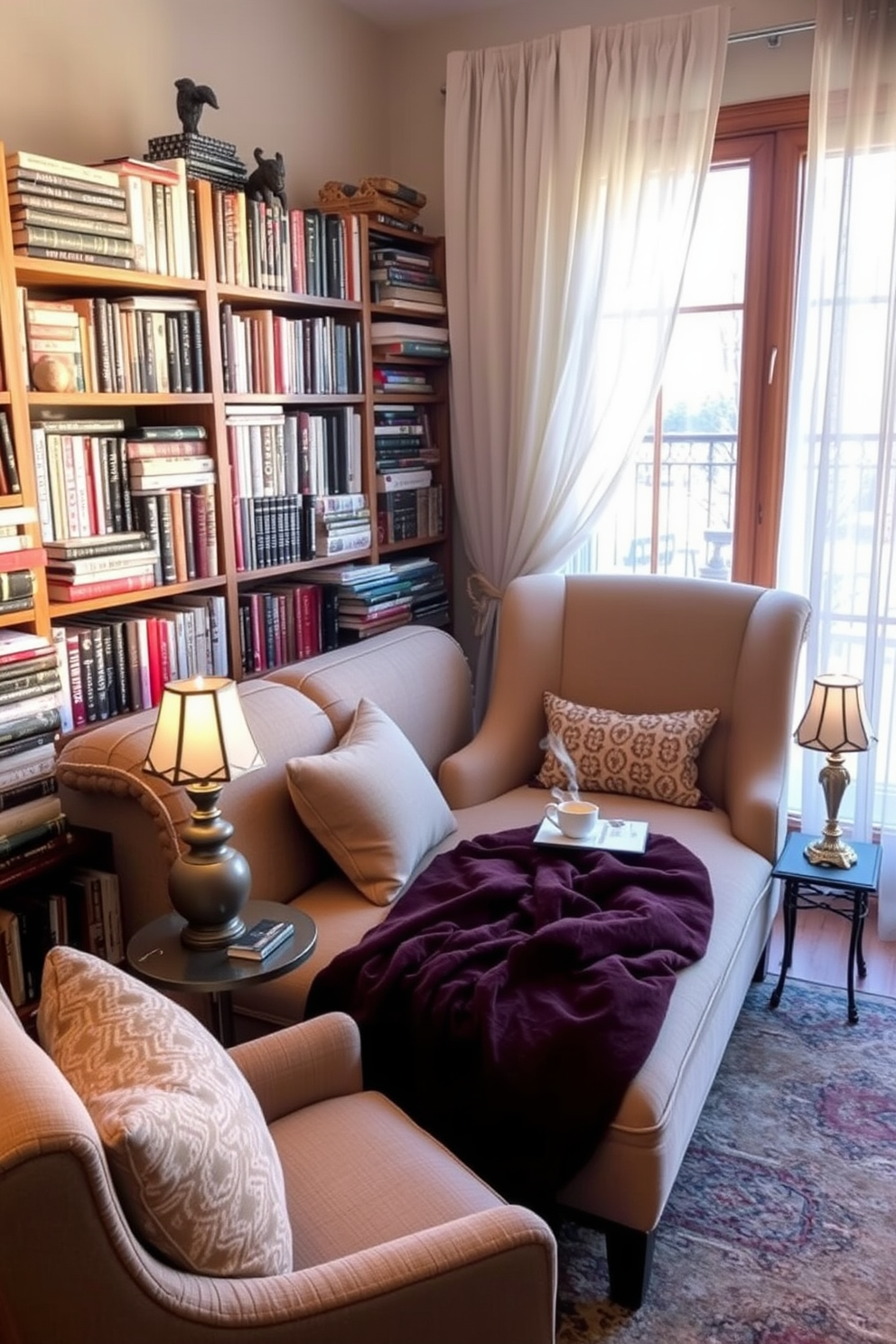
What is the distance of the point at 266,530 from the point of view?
2.90m

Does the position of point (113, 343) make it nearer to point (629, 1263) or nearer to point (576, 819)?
point (576, 819)

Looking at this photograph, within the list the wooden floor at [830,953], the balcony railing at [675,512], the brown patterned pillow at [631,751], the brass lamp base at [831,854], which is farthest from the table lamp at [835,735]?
the balcony railing at [675,512]

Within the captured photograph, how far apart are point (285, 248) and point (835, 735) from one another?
1.88 metres

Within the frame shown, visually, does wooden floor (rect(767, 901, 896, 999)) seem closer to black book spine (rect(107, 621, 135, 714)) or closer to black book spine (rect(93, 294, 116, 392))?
black book spine (rect(107, 621, 135, 714))

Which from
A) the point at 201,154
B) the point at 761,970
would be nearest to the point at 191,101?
the point at 201,154

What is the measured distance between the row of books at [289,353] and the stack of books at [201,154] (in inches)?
11.9

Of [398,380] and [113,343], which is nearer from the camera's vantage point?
[113,343]

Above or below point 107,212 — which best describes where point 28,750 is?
below

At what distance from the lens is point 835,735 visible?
265 centimetres

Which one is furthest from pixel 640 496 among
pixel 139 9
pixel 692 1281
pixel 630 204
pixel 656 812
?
pixel 692 1281

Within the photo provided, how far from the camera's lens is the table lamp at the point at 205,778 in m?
1.83

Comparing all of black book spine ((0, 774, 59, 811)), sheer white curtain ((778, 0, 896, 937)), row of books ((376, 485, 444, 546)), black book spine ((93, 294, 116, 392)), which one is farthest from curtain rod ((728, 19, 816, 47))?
black book spine ((0, 774, 59, 811))

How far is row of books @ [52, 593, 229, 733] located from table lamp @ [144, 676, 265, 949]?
0.50 m

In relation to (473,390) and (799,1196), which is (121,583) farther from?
(799,1196)
